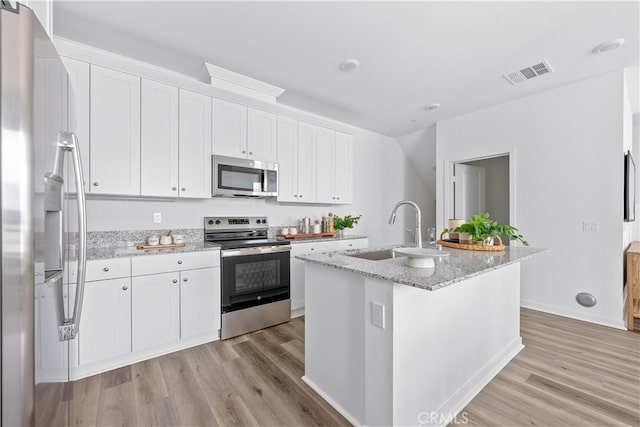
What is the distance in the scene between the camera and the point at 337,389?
1.73 m

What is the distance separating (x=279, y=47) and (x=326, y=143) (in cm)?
161

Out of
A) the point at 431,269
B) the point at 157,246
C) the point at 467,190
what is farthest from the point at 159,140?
the point at 467,190

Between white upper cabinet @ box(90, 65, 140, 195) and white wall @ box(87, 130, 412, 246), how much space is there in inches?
13.9

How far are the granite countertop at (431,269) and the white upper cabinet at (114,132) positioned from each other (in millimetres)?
1806

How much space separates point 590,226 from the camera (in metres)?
3.09

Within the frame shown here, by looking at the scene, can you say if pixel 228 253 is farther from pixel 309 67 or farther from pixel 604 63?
pixel 604 63

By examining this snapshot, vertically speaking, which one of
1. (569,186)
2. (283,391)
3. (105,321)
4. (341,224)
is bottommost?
(283,391)

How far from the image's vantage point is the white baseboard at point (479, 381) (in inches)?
66.1

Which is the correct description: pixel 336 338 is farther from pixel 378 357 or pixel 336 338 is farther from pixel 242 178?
pixel 242 178

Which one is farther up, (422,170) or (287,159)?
(422,170)

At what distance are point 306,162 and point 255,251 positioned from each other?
1447mm

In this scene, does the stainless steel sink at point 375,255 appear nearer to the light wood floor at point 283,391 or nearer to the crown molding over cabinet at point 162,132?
the light wood floor at point 283,391

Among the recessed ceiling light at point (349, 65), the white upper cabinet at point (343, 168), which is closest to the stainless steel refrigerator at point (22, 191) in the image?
the recessed ceiling light at point (349, 65)

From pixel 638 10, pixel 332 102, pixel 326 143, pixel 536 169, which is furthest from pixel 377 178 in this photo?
pixel 638 10
